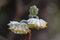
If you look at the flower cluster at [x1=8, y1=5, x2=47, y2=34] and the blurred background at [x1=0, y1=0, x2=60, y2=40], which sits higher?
the blurred background at [x1=0, y1=0, x2=60, y2=40]

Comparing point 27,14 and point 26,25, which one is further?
point 27,14

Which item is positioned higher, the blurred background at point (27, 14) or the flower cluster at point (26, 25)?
the blurred background at point (27, 14)

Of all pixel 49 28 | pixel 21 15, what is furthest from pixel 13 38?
pixel 49 28

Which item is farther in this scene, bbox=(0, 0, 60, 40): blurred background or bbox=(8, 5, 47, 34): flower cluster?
bbox=(0, 0, 60, 40): blurred background

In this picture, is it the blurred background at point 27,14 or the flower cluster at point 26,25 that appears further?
the blurred background at point 27,14

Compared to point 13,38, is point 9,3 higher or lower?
higher

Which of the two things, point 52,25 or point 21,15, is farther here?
point 52,25

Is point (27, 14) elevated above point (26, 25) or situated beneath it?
elevated above

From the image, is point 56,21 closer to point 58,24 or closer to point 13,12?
point 58,24
